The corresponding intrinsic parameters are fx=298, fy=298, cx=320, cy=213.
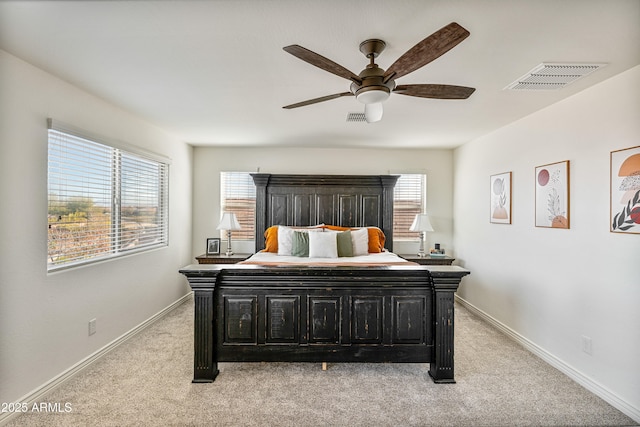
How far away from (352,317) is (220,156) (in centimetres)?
358

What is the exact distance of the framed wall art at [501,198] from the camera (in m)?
3.47

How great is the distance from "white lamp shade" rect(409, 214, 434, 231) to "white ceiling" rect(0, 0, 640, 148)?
1930 millimetres

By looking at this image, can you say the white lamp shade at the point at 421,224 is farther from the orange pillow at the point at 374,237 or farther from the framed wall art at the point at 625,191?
the framed wall art at the point at 625,191

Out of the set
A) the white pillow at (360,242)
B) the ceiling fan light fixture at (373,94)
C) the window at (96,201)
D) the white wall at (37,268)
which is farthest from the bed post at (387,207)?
the white wall at (37,268)

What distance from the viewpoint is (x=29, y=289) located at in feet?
7.01

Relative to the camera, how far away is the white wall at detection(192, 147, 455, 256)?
4910 mm

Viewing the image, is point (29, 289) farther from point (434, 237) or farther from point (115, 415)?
point (434, 237)

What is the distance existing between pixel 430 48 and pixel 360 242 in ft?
9.64

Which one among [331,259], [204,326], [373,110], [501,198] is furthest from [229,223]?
[501,198]

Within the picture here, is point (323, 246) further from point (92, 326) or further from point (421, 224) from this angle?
point (92, 326)

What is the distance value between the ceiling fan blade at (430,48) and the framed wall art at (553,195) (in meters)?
1.95

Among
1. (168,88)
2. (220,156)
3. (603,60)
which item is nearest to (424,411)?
(603,60)

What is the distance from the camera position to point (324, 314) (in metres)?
2.49

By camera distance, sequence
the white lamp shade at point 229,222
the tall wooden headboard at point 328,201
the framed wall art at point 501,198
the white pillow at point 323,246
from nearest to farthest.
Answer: the framed wall art at point 501,198
the white pillow at point 323,246
the white lamp shade at point 229,222
the tall wooden headboard at point 328,201
